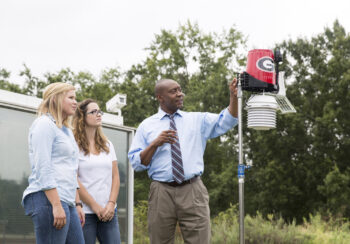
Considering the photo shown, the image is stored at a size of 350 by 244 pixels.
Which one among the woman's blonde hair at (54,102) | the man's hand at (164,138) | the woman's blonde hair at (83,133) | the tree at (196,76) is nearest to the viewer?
the woman's blonde hair at (54,102)

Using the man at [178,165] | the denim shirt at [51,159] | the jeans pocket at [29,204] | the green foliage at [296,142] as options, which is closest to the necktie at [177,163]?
the man at [178,165]

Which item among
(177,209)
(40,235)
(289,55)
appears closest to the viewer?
(40,235)

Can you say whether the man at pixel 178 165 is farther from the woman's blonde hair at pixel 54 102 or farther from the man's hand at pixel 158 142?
the woman's blonde hair at pixel 54 102

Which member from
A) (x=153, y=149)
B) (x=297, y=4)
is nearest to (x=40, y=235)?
(x=153, y=149)

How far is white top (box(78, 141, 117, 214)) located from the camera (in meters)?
3.35

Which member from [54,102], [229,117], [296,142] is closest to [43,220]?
[54,102]

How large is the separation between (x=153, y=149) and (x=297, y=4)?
17.6 metres

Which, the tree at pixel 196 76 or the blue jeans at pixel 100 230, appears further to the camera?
the tree at pixel 196 76

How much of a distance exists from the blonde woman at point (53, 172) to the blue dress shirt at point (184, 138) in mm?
607

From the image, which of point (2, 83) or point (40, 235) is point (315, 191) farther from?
point (40, 235)

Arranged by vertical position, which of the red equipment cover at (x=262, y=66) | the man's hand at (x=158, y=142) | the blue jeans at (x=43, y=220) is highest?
the red equipment cover at (x=262, y=66)

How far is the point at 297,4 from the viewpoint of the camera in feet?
63.7

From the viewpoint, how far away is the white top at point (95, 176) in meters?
3.35

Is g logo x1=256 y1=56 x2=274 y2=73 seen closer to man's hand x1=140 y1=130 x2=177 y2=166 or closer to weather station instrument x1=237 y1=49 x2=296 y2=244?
weather station instrument x1=237 y1=49 x2=296 y2=244
